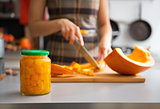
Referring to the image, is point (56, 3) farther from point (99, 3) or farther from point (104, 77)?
point (104, 77)

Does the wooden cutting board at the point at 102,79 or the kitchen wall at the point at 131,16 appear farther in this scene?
the kitchen wall at the point at 131,16

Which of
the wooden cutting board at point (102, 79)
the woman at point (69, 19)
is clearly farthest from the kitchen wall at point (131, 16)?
the wooden cutting board at point (102, 79)

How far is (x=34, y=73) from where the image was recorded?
2.09 feet

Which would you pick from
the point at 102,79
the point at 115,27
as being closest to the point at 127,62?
the point at 102,79

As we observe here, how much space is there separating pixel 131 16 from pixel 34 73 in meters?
2.26

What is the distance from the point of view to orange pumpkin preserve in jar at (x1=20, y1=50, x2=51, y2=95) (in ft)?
2.09

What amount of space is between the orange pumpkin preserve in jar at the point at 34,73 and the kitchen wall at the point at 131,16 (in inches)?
83.7

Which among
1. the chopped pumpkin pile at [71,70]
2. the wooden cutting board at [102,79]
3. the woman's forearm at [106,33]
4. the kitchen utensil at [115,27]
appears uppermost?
the kitchen utensil at [115,27]

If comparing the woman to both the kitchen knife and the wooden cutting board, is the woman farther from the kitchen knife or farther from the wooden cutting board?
the wooden cutting board

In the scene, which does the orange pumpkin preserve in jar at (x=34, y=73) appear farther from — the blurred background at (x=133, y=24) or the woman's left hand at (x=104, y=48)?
the blurred background at (x=133, y=24)

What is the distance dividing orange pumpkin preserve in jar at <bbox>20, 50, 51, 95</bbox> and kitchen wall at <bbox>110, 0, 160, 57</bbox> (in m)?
2.13

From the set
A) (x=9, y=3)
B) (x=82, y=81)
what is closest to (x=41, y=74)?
(x=82, y=81)

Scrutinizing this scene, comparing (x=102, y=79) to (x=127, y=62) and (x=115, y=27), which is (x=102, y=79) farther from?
(x=115, y=27)

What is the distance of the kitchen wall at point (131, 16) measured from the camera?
2680 millimetres
